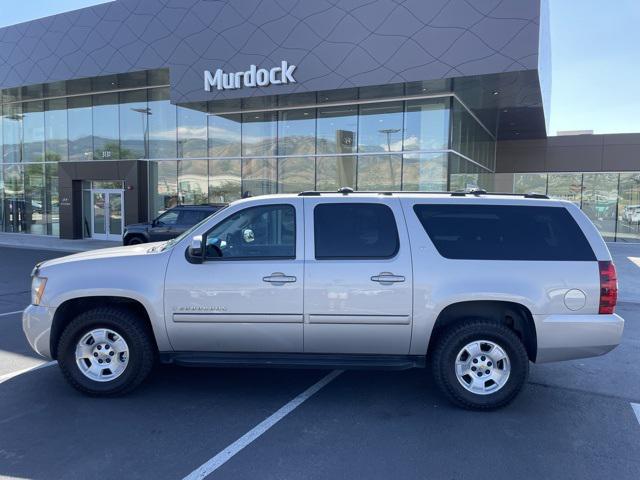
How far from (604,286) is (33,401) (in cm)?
513

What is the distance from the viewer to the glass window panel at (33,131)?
2495 centimetres

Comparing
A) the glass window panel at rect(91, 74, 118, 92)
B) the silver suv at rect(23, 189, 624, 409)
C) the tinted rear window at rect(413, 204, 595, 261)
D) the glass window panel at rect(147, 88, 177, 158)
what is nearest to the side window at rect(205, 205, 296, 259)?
the silver suv at rect(23, 189, 624, 409)

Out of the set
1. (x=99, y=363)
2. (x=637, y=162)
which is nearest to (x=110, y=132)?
(x=99, y=363)

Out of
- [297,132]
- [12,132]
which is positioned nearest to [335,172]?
[297,132]

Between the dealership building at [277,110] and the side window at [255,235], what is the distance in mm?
10125

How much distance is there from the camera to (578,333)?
4465mm

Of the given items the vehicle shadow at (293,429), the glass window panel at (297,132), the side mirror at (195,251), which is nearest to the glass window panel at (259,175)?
the glass window panel at (297,132)

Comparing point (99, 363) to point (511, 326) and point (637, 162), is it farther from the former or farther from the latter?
point (637, 162)

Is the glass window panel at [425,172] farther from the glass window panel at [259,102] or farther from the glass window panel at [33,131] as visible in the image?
the glass window panel at [33,131]

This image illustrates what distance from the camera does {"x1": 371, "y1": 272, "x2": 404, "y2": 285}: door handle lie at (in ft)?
14.7

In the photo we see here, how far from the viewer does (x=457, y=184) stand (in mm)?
16703

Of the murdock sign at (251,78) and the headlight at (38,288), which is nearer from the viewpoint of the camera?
the headlight at (38,288)

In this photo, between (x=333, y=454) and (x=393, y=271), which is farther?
(x=393, y=271)

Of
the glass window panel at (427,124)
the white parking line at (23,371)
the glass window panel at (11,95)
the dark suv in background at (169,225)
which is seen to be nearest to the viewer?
the white parking line at (23,371)
